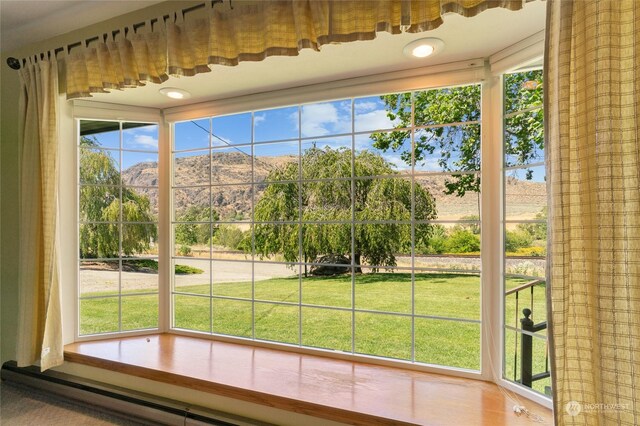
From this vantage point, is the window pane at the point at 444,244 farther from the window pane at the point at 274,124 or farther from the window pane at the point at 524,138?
the window pane at the point at 274,124

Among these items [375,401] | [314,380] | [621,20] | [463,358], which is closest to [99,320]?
[314,380]

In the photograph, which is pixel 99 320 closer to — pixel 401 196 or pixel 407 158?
pixel 401 196

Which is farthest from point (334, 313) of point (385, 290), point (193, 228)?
point (193, 228)

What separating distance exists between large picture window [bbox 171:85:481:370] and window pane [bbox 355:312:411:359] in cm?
2

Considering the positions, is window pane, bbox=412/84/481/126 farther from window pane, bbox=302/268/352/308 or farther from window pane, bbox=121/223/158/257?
window pane, bbox=121/223/158/257

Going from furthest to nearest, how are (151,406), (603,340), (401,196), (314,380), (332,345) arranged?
(332,345), (401,196), (151,406), (314,380), (603,340)

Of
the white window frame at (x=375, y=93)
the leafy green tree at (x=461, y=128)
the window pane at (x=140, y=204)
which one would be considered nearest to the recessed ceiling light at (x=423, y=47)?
the white window frame at (x=375, y=93)

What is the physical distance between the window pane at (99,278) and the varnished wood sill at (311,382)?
0.97ft

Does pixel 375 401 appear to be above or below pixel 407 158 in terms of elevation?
below

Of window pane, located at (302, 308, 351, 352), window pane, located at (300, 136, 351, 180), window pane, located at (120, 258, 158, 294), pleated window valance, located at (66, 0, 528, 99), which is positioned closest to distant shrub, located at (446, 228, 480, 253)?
window pane, located at (300, 136, 351, 180)

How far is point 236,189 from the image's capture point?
253 cm

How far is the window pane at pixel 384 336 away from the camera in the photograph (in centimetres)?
378

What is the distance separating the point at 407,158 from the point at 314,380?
250 cm

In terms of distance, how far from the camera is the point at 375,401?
4.02ft
